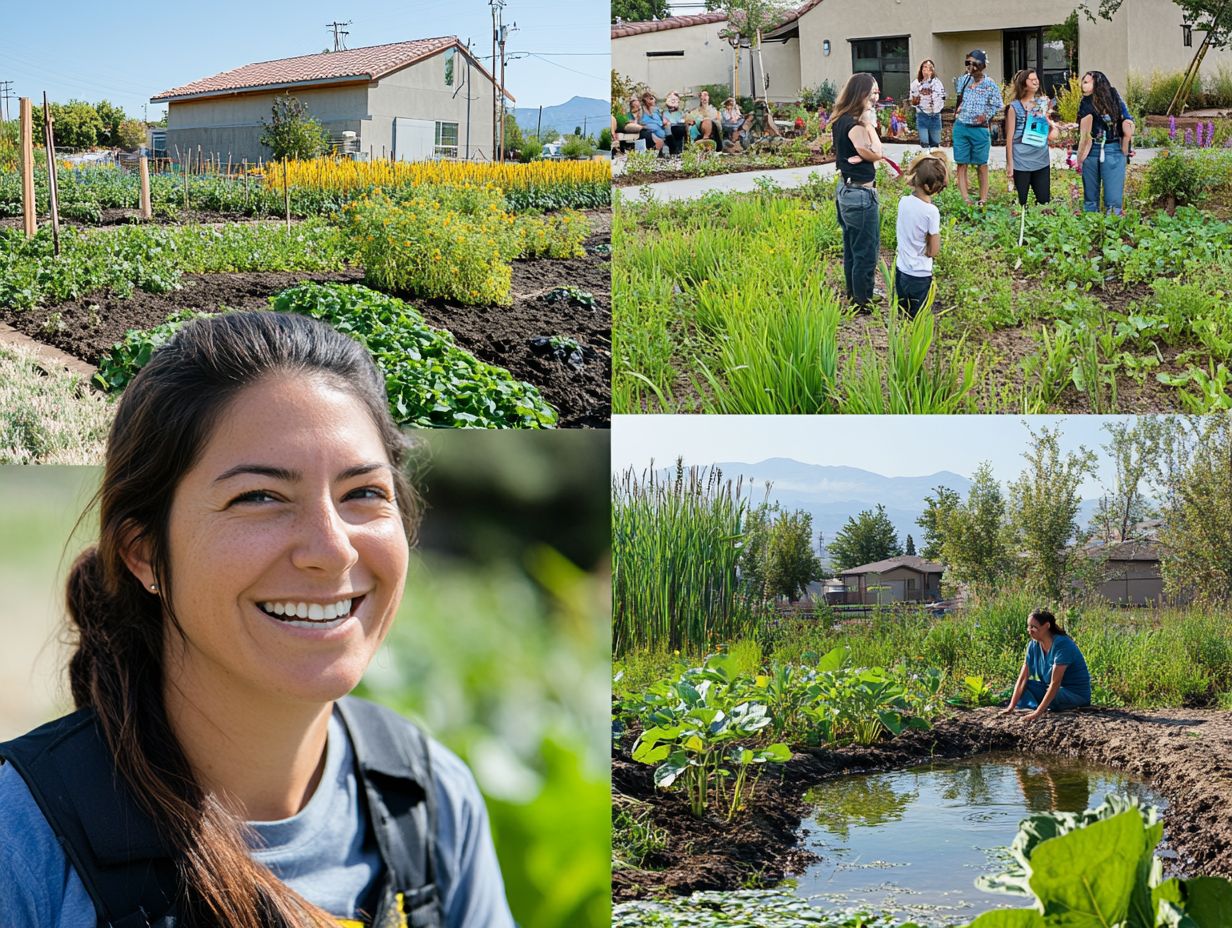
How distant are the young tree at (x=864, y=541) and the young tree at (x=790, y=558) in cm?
7

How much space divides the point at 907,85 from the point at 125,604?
2502mm

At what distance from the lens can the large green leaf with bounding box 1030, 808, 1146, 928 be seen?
2447 mm

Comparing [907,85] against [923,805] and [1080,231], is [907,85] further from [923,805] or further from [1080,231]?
[923,805]

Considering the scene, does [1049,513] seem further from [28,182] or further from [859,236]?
[28,182]

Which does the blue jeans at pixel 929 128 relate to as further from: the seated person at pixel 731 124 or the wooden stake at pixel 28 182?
the wooden stake at pixel 28 182

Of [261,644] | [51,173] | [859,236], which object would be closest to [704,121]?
[859,236]

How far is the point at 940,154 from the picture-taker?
3.46 meters

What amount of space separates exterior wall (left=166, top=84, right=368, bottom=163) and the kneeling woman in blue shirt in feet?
8.31

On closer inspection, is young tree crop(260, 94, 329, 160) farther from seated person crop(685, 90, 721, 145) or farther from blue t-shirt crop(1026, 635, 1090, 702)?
blue t-shirt crop(1026, 635, 1090, 702)

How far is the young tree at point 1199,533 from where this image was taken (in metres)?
3.46

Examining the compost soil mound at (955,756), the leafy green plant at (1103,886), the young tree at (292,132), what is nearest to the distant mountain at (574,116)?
the young tree at (292,132)

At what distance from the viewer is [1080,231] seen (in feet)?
11.2

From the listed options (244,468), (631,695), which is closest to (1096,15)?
(631,695)

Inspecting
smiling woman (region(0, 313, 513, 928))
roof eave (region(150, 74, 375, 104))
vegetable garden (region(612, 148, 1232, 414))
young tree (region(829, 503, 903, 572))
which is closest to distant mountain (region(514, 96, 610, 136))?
vegetable garden (region(612, 148, 1232, 414))
